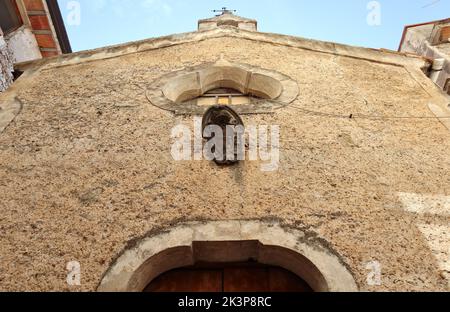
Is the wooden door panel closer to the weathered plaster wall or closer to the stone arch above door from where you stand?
the stone arch above door

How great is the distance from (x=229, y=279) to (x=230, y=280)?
1cm

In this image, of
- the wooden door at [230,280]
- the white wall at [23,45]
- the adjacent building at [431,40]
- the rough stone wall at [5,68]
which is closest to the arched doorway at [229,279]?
the wooden door at [230,280]

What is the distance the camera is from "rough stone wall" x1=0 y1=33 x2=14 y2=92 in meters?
4.80

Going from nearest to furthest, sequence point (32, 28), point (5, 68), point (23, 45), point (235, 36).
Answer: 1. point (5, 68)
2. point (235, 36)
3. point (23, 45)
4. point (32, 28)

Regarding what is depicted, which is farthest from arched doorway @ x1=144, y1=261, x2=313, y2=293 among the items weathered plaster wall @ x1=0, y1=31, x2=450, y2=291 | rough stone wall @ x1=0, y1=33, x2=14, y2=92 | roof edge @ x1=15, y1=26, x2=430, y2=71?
rough stone wall @ x1=0, y1=33, x2=14, y2=92

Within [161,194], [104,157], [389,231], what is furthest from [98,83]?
[389,231]

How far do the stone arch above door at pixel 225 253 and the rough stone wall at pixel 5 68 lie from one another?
3.64m

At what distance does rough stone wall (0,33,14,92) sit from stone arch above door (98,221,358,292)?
364 cm

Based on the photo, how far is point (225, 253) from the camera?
258 cm

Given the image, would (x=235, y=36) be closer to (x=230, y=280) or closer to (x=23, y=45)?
(x=230, y=280)

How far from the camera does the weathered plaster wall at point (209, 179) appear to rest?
241 cm

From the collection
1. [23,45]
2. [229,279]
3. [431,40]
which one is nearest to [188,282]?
[229,279]

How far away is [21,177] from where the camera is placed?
9.87 feet
